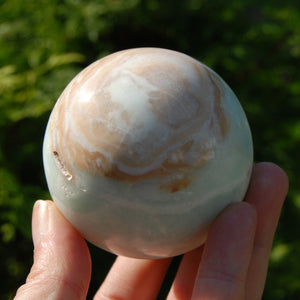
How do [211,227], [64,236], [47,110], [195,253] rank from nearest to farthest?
[211,227], [64,236], [195,253], [47,110]

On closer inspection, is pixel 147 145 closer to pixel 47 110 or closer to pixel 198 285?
pixel 198 285

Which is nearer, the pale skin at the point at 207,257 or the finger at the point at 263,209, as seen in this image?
the pale skin at the point at 207,257

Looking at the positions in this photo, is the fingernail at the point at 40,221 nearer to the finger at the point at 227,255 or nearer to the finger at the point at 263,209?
the finger at the point at 227,255

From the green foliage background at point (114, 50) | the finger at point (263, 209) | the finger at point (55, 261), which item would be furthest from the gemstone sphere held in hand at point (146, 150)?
the green foliage background at point (114, 50)

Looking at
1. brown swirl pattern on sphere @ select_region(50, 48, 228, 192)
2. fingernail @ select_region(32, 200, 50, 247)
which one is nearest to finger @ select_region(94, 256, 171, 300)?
fingernail @ select_region(32, 200, 50, 247)

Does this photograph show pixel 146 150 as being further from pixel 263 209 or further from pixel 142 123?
pixel 263 209

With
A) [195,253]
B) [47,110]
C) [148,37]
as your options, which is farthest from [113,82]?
[148,37]

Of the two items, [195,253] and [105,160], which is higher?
[105,160]
